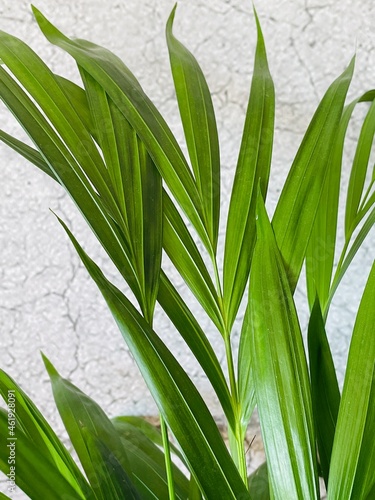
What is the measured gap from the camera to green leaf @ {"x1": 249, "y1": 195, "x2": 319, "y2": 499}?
1.31 feet

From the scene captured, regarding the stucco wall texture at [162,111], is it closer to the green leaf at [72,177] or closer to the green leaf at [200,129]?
the green leaf at [200,129]

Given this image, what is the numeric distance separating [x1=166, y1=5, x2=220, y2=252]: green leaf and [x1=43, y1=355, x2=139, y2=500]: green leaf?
188mm

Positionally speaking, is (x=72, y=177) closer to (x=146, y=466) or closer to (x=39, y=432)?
(x=39, y=432)

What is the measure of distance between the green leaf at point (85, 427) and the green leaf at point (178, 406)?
0.09m

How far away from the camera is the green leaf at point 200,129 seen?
54 centimetres

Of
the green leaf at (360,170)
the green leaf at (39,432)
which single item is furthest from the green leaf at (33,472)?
the green leaf at (360,170)

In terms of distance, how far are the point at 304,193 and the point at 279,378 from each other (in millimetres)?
171

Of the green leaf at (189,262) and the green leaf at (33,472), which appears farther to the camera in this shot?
the green leaf at (189,262)

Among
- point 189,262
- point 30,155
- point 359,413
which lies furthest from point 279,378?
point 30,155

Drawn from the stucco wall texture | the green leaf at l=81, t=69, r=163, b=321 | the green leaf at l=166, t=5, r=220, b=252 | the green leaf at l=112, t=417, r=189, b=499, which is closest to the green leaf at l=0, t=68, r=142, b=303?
the green leaf at l=81, t=69, r=163, b=321

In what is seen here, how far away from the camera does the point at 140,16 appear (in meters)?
0.77

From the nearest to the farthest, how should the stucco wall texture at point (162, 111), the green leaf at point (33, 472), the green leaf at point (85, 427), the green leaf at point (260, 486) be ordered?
1. the green leaf at point (33, 472)
2. the green leaf at point (85, 427)
3. the green leaf at point (260, 486)
4. the stucco wall texture at point (162, 111)

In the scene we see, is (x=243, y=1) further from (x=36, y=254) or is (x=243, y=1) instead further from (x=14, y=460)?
(x=14, y=460)

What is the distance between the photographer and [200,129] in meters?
0.57
